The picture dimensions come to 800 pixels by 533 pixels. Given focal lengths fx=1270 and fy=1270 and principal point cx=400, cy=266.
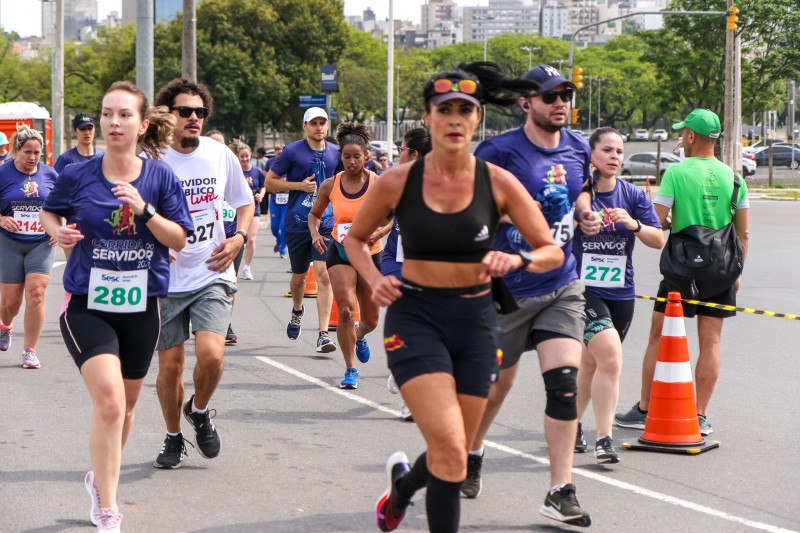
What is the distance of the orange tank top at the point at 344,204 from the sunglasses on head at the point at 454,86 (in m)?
4.99

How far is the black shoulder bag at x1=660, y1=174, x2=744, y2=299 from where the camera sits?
764 centimetres

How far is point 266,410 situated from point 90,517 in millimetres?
2950

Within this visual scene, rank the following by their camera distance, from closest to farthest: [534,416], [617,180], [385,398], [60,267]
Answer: [617,180] < [534,416] < [385,398] < [60,267]

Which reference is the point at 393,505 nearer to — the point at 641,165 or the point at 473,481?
the point at 473,481

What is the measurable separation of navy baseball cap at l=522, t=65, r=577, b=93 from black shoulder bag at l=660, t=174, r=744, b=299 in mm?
1962

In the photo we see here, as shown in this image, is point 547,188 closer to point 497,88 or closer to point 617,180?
point 497,88

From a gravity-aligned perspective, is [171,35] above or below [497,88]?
above

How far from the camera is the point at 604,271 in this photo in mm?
7137

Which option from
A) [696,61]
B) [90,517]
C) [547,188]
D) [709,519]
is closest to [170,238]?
[90,517]

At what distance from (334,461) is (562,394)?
1.78 metres

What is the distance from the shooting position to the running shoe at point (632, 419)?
8.09 meters

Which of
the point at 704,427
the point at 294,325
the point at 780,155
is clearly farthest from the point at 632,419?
the point at 780,155

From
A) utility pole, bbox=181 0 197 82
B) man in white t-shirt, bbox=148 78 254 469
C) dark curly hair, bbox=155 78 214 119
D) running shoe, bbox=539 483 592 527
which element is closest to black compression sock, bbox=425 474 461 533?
running shoe, bbox=539 483 592 527

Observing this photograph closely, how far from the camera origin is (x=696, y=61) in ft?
170
